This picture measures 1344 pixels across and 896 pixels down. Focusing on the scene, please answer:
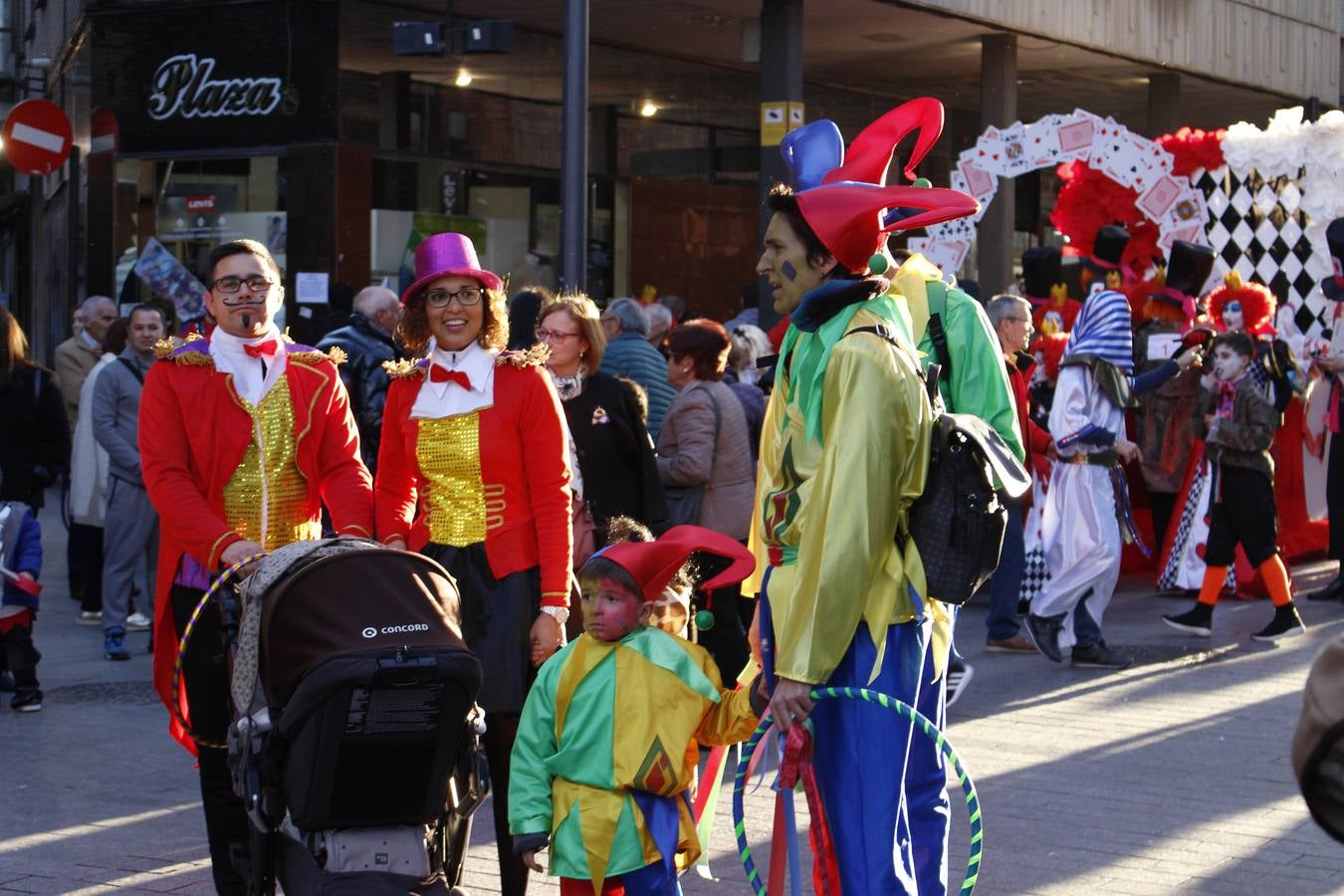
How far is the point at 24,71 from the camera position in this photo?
30.2 m

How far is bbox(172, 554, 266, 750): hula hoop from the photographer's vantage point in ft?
15.7

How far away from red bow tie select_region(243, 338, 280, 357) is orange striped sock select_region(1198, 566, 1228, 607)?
23.0ft

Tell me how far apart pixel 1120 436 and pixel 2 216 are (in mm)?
29001

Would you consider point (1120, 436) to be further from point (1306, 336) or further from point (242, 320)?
point (242, 320)

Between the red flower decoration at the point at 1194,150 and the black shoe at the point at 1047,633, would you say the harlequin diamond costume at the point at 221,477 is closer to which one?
the black shoe at the point at 1047,633

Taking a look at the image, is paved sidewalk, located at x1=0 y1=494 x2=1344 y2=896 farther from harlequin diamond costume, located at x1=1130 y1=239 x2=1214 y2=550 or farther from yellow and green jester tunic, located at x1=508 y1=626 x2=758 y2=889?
harlequin diamond costume, located at x1=1130 y1=239 x2=1214 y2=550

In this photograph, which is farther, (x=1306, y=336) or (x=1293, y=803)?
(x=1306, y=336)

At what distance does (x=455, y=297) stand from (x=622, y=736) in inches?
55.7

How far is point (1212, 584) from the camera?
11.0 m

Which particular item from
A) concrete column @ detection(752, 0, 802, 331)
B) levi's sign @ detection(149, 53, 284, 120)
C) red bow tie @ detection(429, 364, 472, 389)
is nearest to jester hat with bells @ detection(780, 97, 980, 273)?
red bow tie @ detection(429, 364, 472, 389)

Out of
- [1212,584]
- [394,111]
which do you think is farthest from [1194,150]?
[394,111]

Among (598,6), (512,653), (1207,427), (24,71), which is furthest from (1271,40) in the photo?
(512,653)

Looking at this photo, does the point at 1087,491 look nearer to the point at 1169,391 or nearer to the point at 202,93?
the point at 1169,391

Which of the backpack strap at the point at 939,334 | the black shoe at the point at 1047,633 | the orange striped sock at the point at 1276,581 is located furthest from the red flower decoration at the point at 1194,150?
the backpack strap at the point at 939,334
